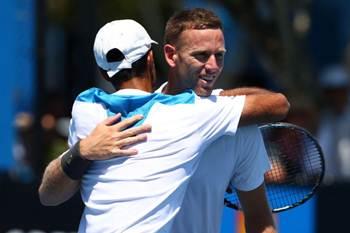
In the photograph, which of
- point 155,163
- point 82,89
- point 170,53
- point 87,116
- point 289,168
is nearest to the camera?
point 155,163

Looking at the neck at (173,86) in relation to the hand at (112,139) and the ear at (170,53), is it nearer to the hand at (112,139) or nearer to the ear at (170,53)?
the ear at (170,53)

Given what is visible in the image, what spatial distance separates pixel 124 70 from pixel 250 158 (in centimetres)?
56

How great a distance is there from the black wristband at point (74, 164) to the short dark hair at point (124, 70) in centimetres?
27

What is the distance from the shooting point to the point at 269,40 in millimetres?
11891

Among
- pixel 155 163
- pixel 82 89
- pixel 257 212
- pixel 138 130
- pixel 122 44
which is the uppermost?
pixel 122 44

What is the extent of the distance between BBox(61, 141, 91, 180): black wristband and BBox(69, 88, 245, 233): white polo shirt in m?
0.05

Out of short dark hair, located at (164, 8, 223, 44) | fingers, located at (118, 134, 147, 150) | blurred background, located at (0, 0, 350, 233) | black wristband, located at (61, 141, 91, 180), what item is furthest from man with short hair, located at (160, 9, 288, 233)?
blurred background, located at (0, 0, 350, 233)

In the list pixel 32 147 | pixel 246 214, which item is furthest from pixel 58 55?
pixel 246 214

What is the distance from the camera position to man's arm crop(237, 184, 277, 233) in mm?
4438

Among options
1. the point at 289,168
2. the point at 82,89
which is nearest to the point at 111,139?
the point at 289,168

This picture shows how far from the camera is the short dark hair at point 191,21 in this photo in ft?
14.1

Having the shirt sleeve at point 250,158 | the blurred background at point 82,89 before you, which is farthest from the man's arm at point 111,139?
the blurred background at point 82,89

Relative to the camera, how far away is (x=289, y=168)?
483cm

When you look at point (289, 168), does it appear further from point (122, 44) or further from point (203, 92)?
point (122, 44)
